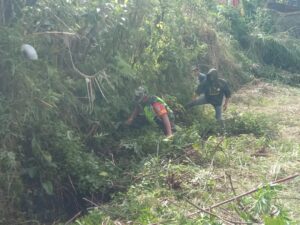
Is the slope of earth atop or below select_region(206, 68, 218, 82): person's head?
below

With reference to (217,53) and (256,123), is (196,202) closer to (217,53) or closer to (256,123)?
(256,123)

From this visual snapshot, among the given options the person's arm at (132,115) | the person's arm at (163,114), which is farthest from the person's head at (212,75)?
the person's arm at (132,115)

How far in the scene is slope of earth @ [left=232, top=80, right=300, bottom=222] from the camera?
528 centimetres

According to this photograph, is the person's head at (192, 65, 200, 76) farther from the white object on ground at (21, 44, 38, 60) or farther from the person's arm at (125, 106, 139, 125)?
the white object on ground at (21, 44, 38, 60)

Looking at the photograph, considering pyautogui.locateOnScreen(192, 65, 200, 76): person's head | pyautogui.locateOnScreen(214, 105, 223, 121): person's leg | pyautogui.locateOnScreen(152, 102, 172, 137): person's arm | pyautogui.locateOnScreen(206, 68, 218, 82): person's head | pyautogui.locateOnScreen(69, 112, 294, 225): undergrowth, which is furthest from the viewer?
pyautogui.locateOnScreen(192, 65, 200, 76): person's head

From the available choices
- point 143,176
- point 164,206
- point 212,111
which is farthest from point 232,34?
point 164,206

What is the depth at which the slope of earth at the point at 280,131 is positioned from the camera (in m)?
5.28

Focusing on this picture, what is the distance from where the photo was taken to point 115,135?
7.50 m

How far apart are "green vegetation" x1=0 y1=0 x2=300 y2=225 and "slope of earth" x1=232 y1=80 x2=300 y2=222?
0.09ft

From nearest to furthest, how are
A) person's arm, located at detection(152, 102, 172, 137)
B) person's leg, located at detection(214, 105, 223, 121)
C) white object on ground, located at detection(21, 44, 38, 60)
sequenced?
white object on ground, located at detection(21, 44, 38, 60) < person's arm, located at detection(152, 102, 172, 137) < person's leg, located at detection(214, 105, 223, 121)

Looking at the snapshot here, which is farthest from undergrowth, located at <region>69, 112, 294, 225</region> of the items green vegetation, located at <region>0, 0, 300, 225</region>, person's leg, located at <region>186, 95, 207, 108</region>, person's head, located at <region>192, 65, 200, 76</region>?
person's head, located at <region>192, 65, 200, 76</region>

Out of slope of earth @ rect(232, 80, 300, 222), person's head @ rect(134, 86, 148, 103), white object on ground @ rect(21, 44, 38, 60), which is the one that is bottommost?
slope of earth @ rect(232, 80, 300, 222)

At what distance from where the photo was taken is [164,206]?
497 cm

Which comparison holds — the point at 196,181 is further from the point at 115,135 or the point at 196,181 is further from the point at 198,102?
the point at 198,102
